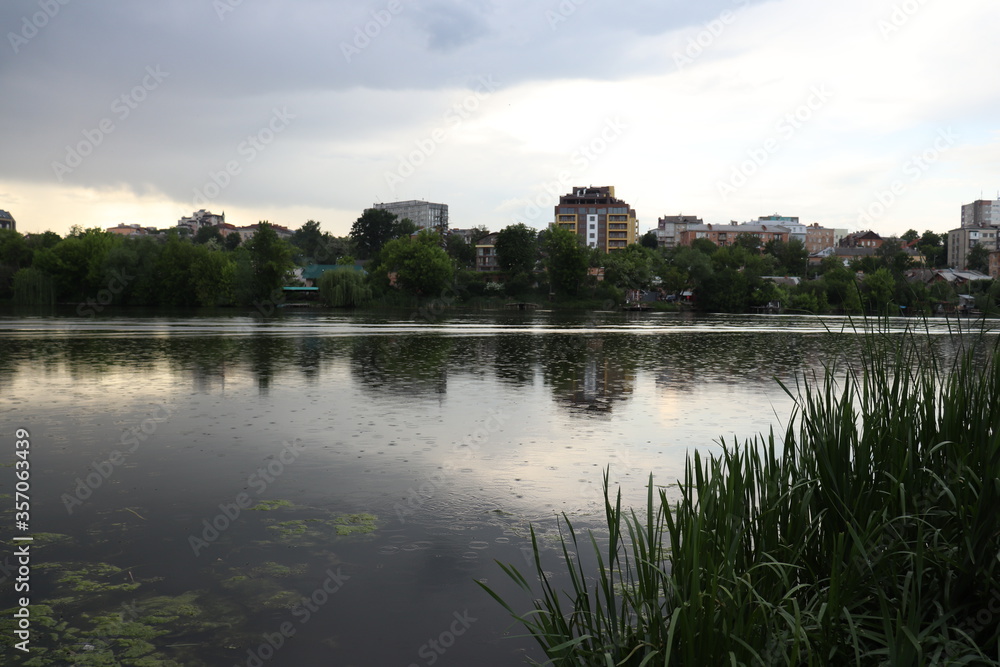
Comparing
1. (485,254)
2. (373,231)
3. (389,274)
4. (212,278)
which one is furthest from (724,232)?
(212,278)

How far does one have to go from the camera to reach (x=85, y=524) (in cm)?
688

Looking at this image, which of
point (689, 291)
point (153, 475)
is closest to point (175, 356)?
point (153, 475)

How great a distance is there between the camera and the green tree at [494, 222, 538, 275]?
112125mm

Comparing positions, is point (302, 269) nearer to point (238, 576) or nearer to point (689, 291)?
point (689, 291)

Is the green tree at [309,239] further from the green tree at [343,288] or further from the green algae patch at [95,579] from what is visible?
the green algae patch at [95,579]

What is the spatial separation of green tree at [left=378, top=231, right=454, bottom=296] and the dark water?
78613 mm

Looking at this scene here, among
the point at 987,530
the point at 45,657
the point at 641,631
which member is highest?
the point at 987,530

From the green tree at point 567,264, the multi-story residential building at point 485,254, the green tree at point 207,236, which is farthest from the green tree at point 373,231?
the green tree at point 567,264

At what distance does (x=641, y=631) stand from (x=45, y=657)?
3669 millimetres

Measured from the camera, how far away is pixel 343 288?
281 feet

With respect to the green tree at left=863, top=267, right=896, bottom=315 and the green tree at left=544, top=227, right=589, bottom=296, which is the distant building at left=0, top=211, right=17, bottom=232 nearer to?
the green tree at left=544, top=227, right=589, bottom=296

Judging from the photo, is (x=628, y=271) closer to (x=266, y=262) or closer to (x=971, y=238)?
(x=266, y=262)

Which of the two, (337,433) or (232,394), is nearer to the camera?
(337,433)

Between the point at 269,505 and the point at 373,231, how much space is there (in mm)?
149698
